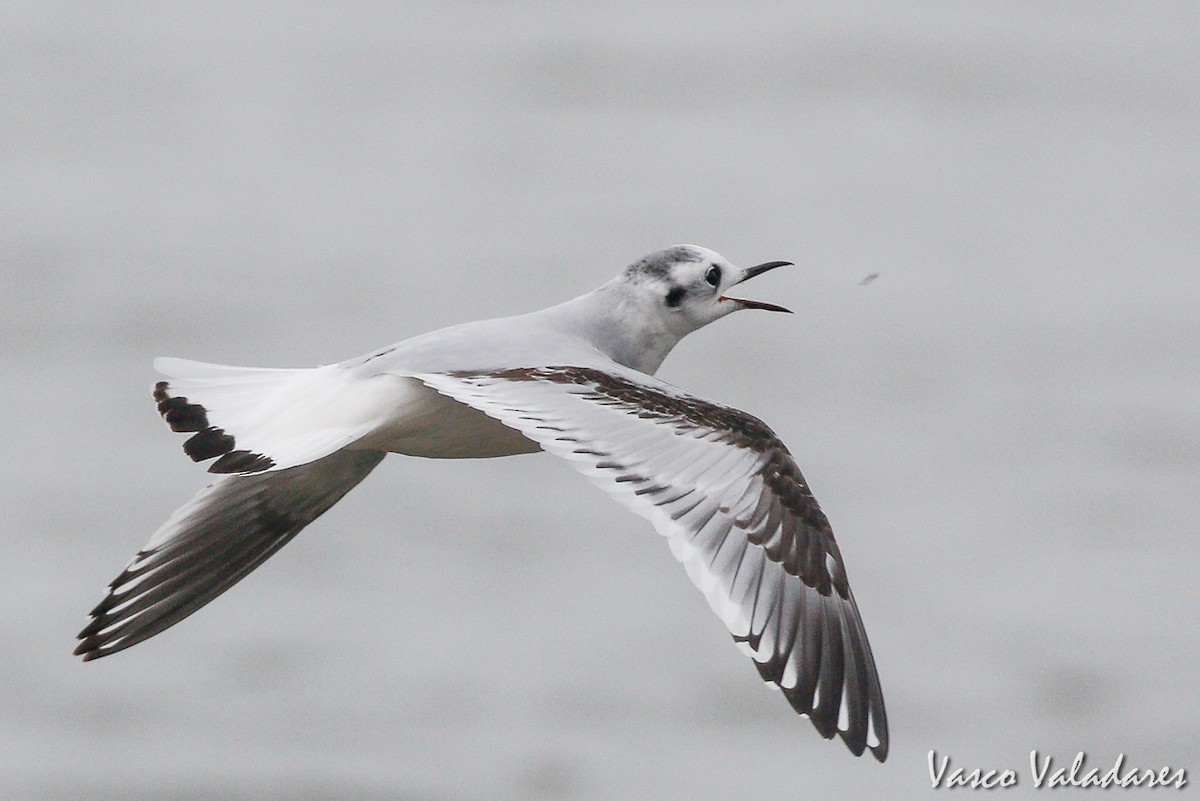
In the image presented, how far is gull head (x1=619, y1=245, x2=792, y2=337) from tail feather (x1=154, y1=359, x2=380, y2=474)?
39.5 inches

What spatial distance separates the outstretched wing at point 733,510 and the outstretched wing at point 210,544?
1.08 metres

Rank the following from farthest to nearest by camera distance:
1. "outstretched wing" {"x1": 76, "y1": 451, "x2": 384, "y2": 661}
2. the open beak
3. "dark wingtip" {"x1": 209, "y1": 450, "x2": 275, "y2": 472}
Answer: the open beak
"outstretched wing" {"x1": 76, "y1": 451, "x2": 384, "y2": 661}
"dark wingtip" {"x1": 209, "y1": 450, "x2": 275, "y2": 472}

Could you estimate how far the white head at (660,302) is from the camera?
5809 millimetres

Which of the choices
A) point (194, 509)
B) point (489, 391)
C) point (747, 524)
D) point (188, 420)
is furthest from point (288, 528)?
point (747, 524)

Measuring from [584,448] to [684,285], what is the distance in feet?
4.10

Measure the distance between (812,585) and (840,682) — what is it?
0.24 metres

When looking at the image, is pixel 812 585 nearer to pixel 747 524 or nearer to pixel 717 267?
pixel 747 524

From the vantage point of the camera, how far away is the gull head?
5848 millimetres

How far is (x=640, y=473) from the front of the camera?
15.5 ft

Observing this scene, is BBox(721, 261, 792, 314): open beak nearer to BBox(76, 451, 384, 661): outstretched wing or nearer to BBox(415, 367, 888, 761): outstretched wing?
BBox(415, 367, 888, 761): outstretched wing

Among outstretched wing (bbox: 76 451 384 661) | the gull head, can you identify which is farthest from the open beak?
outstretched wing (bbox: 76 451 384 661)

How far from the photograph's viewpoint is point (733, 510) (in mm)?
4848

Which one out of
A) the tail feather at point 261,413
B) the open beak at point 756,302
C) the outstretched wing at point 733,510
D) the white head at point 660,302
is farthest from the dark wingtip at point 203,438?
the open beak at point 756,302

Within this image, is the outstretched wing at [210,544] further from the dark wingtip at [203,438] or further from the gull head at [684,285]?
the gull head at [684,285]
